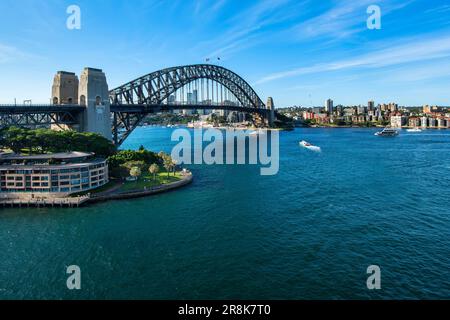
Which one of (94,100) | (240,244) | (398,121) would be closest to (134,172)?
(94,100)

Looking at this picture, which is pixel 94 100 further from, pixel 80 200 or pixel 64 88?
pixel 80 200

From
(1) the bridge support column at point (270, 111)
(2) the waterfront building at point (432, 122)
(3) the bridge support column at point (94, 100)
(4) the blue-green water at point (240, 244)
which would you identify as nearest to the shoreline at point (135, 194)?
(4) the blue-green water at point (240, 244)

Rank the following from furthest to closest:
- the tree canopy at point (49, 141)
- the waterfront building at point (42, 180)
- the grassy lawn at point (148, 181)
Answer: the tree canopy at point (49, 141) < the grassy lawn at point (148, 181) < the waterfront building at point (42, 180)

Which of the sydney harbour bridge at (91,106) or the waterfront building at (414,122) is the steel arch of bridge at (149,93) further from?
the waterfront building at (414,122)

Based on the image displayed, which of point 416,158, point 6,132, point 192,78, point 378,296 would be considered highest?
point 192,78

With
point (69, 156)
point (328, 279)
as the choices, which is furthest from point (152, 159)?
point (328, 279)

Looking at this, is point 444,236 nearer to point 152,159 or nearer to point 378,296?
point 378,296
